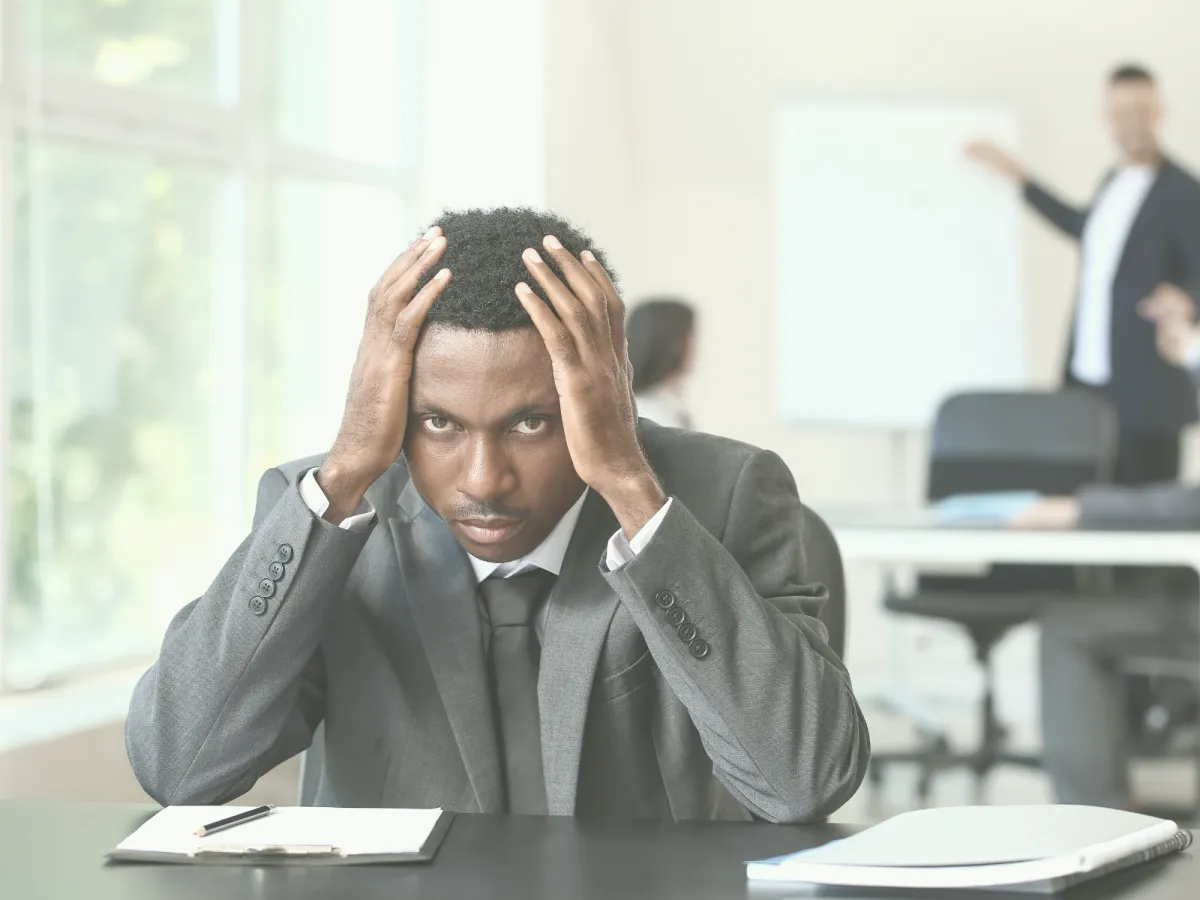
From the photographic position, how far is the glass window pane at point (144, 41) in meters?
2.87

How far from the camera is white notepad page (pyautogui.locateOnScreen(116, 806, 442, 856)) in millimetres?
1054

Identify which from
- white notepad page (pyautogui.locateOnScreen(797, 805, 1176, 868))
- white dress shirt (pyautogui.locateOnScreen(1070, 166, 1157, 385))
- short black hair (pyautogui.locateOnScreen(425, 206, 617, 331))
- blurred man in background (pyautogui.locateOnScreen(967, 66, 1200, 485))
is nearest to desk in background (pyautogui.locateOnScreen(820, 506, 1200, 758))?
blurred man in background (pyautogui.locateOnScreen(967, 66, 1200, 485))

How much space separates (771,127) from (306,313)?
255 centimetres

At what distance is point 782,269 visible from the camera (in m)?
5.39

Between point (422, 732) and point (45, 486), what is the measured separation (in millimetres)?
1649

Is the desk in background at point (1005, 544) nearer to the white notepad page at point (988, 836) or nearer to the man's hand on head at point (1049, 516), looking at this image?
the man's hand on head at point (1049, 516)

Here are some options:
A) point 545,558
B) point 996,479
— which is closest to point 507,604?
point 545,558

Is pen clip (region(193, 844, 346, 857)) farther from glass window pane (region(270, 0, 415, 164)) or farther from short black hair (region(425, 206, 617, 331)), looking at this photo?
glass window pane (region(270, 0, 415, 164))

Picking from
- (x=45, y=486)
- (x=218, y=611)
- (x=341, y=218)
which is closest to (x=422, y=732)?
(x=218, y=611)

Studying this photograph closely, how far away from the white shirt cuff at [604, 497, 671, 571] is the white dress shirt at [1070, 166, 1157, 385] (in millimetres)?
4092

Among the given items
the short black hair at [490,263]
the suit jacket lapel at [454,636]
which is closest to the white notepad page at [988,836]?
the suit jacket lapel at [454,636]

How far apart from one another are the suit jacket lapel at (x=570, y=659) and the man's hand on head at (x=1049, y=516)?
7.21 ft

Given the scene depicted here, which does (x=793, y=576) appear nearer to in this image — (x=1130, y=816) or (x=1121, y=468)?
(x=1130, y=816)

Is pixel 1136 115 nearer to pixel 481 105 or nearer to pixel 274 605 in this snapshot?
pixel 481 105
